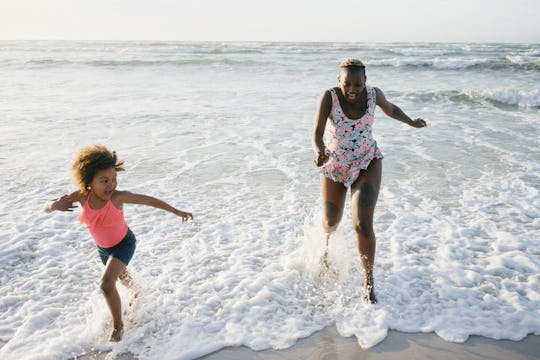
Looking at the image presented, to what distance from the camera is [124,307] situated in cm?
366

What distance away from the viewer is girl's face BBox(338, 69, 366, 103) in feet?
11.8

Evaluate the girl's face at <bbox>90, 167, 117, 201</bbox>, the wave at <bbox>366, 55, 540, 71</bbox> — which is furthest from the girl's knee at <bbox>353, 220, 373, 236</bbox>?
the wave at <bbox>366, 55, 540, 71</bbox>

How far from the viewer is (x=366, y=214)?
366 centimetres

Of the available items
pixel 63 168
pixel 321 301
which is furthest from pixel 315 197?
pixel 63 168

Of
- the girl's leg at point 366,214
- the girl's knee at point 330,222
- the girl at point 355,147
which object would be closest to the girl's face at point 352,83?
the girl at point 355,147

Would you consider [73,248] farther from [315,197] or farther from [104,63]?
[104,63]

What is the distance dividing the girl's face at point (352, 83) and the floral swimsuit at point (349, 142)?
0.45 feet

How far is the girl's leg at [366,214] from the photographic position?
3662 mm

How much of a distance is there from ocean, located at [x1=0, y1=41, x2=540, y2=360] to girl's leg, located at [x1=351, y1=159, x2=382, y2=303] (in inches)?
11.4

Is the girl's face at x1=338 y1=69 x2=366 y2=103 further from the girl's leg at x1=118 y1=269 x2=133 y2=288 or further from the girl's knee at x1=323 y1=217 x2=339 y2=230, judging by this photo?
the girl's leg at x1=118 y1=269 x2=133 y2=288

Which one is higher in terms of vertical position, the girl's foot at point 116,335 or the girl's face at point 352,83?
the girl's face at point 352,83

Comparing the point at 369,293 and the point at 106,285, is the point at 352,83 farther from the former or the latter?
the point at 106,285

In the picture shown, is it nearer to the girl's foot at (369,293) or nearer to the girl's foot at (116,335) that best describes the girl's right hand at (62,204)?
the girl's foot at (116,335)

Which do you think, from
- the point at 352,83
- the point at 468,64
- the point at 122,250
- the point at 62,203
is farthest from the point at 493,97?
the point at 62,203
